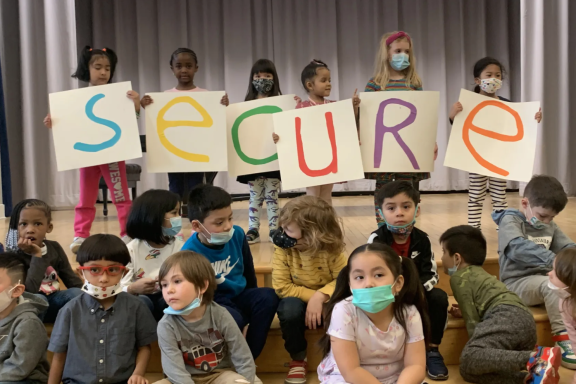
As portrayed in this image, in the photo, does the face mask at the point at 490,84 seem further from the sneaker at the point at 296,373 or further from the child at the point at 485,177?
the sneaker at the point at 296,373

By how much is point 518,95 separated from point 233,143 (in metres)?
5.23

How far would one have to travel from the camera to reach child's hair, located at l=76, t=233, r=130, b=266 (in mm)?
1712

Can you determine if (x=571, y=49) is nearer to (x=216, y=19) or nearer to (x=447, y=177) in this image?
(x=447, y=177)

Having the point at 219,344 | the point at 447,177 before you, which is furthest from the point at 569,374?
the point at 447,177

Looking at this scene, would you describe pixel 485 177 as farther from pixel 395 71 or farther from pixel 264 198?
pixel 264 198

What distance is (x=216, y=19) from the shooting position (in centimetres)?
654

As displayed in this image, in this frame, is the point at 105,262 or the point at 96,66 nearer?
the point at 105,262

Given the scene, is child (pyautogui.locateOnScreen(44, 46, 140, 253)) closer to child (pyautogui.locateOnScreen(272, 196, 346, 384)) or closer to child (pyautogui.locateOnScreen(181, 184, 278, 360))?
child (pyautogui.locateOnScreen(181, 184, 278, 360))

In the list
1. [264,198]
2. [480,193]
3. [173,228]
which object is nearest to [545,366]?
[173,228]

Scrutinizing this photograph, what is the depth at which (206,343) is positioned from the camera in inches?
66.8

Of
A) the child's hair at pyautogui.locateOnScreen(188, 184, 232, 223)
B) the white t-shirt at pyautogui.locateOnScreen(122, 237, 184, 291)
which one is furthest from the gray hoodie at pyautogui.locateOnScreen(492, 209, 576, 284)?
the white t-shirt at pyautogui.locateOnScreen(122, 237, 184, 291)

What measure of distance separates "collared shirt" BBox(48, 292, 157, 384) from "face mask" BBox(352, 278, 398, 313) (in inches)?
28.2

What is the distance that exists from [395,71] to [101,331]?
6.70 ft

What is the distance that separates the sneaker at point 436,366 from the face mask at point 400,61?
156cm
